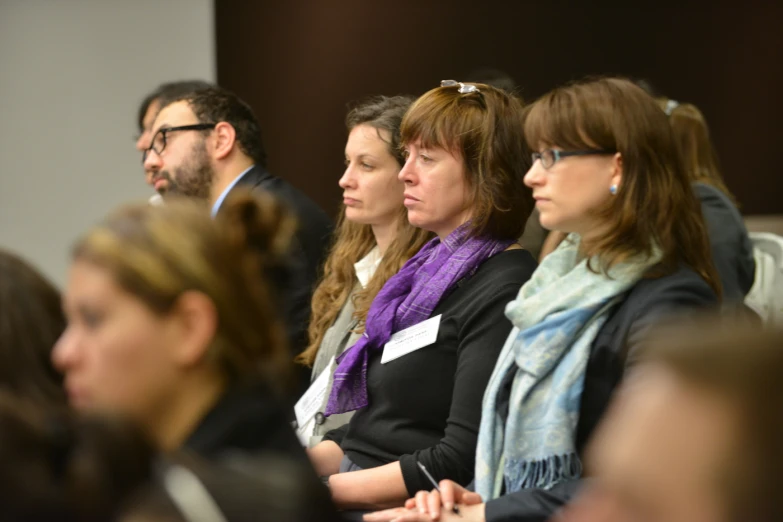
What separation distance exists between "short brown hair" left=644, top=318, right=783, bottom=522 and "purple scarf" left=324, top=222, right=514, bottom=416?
1.71 m

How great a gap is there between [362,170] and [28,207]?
118 inches

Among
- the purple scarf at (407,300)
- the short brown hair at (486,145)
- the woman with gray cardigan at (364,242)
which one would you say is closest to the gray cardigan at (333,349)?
the woman with gray cardigan at (364,242)

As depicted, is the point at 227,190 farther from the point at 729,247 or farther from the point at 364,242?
the point at 729,247

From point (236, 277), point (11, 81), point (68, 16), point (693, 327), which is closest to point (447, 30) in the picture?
point (68, 16)

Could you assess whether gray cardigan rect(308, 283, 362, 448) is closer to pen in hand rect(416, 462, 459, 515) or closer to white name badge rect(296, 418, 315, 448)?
white name badge rect(296, 418, 315, 448)

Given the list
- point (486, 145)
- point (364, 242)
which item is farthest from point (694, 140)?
point (486, 145)

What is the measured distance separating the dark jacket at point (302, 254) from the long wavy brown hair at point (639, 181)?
4.77ft

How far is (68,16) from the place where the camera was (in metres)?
5.37

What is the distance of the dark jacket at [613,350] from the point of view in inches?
82.9

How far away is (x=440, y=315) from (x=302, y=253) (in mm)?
1185

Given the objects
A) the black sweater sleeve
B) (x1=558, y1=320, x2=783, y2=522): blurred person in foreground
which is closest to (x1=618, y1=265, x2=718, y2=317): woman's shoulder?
the black sweater sleeve

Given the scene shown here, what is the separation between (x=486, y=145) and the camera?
8.79ft

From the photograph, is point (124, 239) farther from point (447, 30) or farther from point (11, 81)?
point (11, 81)

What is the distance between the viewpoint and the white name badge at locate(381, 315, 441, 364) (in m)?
2.57
